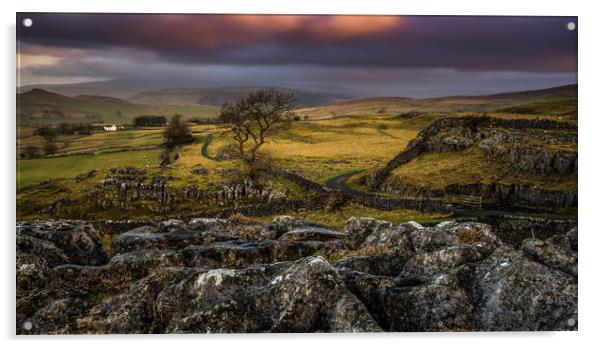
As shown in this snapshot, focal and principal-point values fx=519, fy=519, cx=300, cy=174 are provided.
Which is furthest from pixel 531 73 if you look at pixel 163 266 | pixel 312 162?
pixel 163 266

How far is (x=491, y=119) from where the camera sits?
33.7 feet

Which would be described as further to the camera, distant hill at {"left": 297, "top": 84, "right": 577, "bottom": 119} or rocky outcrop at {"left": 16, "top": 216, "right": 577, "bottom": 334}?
distant hill at {"left": 297, "top": 84, "right": 577, "bottom": 119}

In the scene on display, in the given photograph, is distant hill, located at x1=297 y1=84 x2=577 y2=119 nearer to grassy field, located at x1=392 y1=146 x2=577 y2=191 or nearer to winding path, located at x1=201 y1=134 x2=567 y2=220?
grassy field, located at x1=392 y1=146 x2=577 y2=191

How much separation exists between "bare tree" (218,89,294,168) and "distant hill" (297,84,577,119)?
1.28ft

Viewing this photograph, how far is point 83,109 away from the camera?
10.1 meters

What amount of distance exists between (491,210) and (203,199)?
538 centimetres

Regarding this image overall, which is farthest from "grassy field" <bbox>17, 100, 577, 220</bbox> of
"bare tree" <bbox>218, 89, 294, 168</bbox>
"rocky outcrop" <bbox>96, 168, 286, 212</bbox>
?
"bare tree" <bbox>218, 89, 294, 168</bbox>

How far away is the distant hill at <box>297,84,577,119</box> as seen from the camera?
384 inches

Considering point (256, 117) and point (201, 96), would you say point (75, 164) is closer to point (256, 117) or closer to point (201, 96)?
point (201, 96)

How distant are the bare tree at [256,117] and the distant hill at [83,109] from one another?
0.39 metres

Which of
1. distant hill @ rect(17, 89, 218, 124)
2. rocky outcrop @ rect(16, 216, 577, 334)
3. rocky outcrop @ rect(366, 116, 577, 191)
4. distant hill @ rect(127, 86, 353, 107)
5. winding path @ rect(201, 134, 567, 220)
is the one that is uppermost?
distant hill @ rect(127, 86, 353, 107)

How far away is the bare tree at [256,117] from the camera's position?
9.79 metres

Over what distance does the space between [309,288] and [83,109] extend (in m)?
6.22
